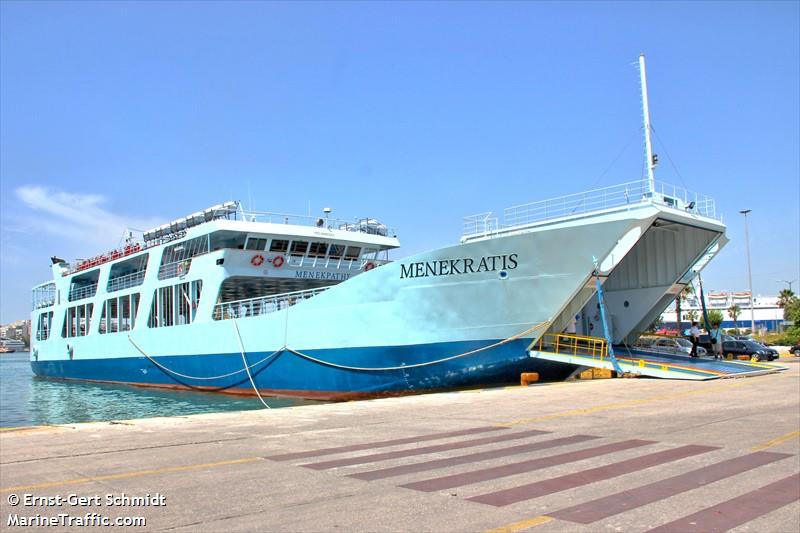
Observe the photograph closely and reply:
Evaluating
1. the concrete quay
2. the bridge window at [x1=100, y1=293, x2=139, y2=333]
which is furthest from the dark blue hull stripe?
the bridge window at [x1=100, y1=293, x2=139, y2=333]

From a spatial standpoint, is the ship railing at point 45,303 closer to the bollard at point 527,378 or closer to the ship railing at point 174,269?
the ship railing at point 174,269

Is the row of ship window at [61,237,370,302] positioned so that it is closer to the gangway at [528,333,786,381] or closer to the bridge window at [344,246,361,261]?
the bridge window at [344,246,361,261]

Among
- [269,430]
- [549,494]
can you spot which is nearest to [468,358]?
[269,430]

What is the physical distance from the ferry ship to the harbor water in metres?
0.70

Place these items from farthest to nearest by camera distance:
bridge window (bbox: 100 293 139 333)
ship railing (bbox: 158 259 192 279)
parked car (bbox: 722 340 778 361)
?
1. parked car (bbox: 722 340 778 361)
2. bridge window (bbox: 100 293 139 333)
3. ship railing (bbox: 158 259 192 279)

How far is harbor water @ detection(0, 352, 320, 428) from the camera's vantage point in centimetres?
2080

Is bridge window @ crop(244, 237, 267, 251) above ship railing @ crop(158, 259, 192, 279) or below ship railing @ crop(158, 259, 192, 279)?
above

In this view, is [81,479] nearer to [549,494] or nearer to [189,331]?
[549,494]

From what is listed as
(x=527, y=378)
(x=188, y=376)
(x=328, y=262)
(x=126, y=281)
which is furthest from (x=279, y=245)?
(x=126, y=281)

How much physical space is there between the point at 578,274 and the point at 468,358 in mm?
3913

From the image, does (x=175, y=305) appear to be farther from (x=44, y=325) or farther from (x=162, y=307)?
(x=44, y=325)

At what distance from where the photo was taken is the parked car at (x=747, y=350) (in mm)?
33250

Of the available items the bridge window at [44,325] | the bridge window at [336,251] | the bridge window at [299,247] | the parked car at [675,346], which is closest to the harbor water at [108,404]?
the bridge window at [299,247]

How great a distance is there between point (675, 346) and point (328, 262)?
55.8 feet
